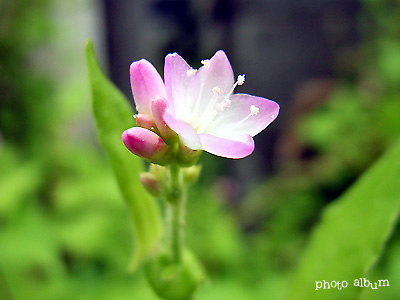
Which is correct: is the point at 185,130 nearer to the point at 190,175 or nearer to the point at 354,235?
the point at 190,175

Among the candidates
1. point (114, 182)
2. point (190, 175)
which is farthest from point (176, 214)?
point (114, 182)

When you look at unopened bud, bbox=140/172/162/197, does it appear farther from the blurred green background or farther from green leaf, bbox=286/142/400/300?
the blurred green background

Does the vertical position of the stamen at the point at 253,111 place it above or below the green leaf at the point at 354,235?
above

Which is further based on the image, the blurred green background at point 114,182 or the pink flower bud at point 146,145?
the blurred green background at point 114,182

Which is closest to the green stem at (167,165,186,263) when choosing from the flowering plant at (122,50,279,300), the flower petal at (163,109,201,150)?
the flowering plant at (122,50,279,300)

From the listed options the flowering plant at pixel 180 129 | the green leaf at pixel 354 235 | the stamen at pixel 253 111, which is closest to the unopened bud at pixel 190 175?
the flowering plant at pixel 180 129

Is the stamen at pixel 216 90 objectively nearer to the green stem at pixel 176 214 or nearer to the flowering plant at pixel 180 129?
the flowering plant at pixel 180 129

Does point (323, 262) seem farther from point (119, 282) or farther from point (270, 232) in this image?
point (270, 232)
